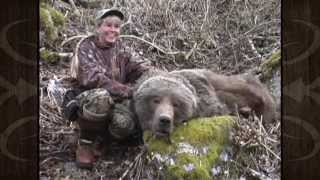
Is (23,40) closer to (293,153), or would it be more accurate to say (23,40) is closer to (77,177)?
(77,177)

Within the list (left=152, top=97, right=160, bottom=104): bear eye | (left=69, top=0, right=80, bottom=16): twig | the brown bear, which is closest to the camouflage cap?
(left=69, top=0, right=80, bottom=16): twig

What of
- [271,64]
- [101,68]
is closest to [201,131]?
[271,64]

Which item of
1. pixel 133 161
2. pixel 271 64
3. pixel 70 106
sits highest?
pixel 271 64

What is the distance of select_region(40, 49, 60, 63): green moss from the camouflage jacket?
9cm

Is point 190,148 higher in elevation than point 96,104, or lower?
lower

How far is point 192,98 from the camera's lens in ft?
8.53

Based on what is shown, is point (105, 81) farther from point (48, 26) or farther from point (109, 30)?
point (48, 26)

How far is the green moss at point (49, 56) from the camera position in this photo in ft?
8.42

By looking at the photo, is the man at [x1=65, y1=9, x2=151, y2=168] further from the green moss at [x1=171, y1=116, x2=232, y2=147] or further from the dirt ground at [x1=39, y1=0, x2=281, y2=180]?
the green moss at [x1=171, y1=116, x2=232, y2=147]

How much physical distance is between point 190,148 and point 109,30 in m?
0.77

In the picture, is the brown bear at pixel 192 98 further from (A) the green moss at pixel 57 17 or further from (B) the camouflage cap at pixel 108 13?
(A) the green moss at pixel 57 17

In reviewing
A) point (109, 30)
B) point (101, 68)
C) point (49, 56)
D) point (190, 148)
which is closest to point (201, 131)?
point (190, 148)

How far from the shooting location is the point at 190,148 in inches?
99.5

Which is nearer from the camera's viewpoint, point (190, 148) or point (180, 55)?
point (190, 148)
